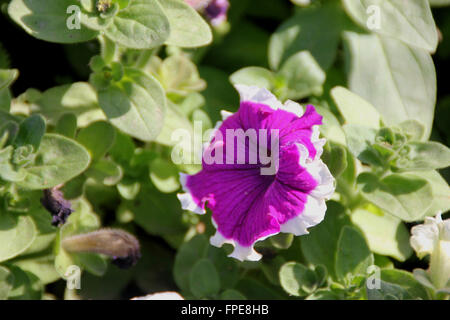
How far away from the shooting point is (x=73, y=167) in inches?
61.0

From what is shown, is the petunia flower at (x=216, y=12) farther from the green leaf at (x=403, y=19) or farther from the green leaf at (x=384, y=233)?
the green leaf at (x=384, y=233)

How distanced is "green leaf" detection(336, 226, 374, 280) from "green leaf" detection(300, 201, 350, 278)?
0.08 m

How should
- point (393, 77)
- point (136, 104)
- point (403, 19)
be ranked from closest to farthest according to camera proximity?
point (136, 104) < point (403, 19) < point (393, 77)

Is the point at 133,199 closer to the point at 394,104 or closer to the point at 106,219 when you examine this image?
the point at 106,219

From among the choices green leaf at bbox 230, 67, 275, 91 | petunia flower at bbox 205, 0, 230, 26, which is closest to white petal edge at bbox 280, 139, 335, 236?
green leaf at bbox 230, 67, 275, 91

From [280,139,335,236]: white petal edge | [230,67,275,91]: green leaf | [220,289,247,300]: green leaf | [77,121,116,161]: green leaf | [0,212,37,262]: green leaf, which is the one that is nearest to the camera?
[280,139,335,236]: white petal edge

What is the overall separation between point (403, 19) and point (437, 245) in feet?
2.47

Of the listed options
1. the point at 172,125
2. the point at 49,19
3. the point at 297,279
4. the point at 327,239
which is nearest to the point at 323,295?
the point at 297,279

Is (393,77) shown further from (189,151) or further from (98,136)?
(98,136)

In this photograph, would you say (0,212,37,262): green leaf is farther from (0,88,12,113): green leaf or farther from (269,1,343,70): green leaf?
(269,1,343,70): green leaf

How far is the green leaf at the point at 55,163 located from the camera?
1547mm

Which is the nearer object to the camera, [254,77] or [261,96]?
[261,96]

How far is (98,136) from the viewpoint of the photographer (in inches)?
70.4

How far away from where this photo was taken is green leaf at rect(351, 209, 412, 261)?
1.81m
